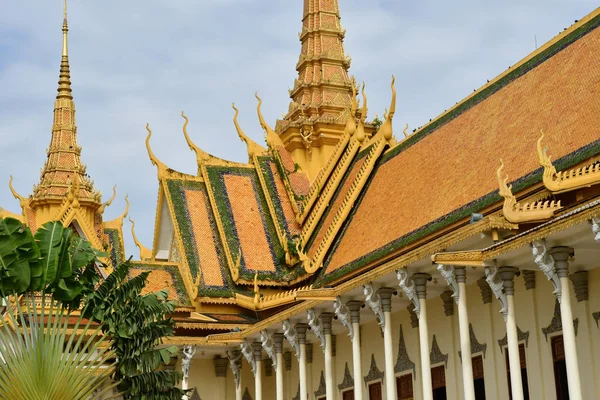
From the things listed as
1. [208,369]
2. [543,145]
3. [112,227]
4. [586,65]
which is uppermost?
[112,227]

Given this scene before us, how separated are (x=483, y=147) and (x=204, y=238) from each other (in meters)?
9.56

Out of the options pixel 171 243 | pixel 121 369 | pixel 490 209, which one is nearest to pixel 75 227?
pixel 171 243

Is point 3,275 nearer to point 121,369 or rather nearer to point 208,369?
point 121,369

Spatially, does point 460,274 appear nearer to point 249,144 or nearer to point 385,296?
point 385,296

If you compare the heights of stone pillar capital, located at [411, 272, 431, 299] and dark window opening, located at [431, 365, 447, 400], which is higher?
stone pillar capital, located at [411, 272, 431, 299]

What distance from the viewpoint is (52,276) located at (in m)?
18.0

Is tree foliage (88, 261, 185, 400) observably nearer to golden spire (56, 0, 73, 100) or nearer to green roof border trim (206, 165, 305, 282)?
green roof border trim (206, 165, 305, 282)

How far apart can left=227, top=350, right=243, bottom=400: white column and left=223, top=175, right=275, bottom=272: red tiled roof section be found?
2518 mm

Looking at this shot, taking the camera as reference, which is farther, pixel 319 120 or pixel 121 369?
pixel 319 120

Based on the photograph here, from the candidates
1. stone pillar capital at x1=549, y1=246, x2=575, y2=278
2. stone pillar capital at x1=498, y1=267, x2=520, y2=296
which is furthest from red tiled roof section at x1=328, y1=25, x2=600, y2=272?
stone pillar capital at x1=549, y1=246, x2=575, y2=278

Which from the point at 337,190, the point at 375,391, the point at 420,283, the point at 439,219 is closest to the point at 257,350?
the point at 375,391

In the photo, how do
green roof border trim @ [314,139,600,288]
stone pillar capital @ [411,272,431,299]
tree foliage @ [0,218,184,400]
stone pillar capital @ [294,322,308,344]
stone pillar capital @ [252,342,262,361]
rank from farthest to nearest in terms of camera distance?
1. stone pillar capital @ [252,342,262,361]
2. stone pillar capital @ [294,322,308,344]
3. stone pillar capital @ [411,272,431,299]
4. tree foliage @ [0,218,184,400]
5. green roof border trim @ [314,139,600,288]

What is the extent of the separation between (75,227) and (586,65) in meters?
16.6

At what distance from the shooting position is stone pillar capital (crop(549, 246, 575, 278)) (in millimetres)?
13930
